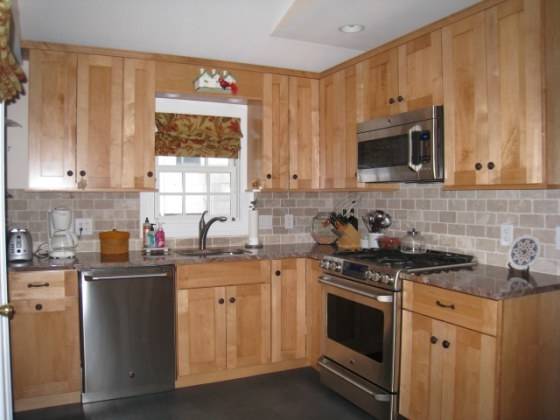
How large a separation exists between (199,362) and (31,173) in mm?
1682

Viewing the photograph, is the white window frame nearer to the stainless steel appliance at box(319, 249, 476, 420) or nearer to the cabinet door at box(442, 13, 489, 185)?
the stainless steel appliance at box(319, 249, 476, 420)

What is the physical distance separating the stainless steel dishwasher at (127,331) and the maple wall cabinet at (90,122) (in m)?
0.68

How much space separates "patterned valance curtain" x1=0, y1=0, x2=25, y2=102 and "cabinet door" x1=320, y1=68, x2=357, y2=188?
247 cm

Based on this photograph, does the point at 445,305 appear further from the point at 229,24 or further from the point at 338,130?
the point at 229,24

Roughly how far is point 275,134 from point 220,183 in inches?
25.3

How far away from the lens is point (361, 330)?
2.79 metres

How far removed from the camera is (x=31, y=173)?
→ 3.01 m

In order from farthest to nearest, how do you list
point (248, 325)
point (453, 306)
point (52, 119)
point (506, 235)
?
point (248, 325) < point (52, 119) < point (506, 235) < point (453, 306)

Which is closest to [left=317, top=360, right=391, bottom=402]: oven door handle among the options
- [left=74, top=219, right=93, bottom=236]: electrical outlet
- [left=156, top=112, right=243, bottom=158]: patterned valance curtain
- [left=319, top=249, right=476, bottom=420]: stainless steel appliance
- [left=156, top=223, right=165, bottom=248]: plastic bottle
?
[left=319, top=249, right=476, bottom=420]: stainless steel appliance

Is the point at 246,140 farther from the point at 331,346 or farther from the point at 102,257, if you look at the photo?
the point at 331,346

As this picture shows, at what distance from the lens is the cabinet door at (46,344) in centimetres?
277

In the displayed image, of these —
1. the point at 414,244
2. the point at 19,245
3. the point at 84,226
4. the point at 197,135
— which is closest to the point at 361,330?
the point at 414,244

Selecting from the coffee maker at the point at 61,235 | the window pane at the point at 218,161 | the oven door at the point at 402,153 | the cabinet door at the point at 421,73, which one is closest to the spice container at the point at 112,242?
the coffee maker at the point at 61,235

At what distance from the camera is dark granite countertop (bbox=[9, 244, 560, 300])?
211 cm
